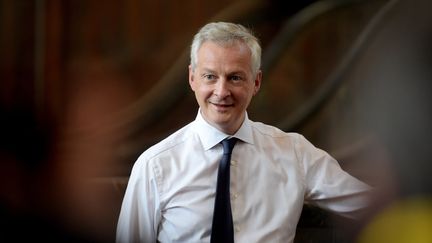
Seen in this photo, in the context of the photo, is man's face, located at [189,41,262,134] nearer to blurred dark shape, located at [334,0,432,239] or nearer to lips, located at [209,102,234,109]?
lips, located at [209,102,234,109]

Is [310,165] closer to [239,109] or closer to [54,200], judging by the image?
[239,109]

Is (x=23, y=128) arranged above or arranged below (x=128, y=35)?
below

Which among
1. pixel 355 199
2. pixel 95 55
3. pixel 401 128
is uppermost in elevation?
pixel 95 55

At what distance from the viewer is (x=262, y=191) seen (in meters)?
0.78

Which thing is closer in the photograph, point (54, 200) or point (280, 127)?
point (54, 200)

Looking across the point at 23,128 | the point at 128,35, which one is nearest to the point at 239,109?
the point at 128,35

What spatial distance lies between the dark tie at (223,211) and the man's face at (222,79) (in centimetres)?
8

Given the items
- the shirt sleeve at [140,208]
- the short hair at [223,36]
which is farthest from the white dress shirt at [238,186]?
the short hair at [223,36]

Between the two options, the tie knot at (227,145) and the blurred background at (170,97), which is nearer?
the blurred background at (170,97)

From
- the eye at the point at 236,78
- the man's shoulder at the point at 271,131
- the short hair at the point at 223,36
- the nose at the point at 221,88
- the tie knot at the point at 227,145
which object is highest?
the short hair at the point at 223,36

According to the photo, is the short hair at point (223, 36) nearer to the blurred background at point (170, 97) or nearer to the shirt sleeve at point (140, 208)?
the blurred background at point (170, 97)

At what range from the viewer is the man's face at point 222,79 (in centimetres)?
73

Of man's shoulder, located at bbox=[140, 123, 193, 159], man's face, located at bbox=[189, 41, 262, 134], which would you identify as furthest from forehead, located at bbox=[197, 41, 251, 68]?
man's shoulder, located at bbox=[140, 123, 193, 159]

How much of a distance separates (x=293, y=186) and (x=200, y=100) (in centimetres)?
20
